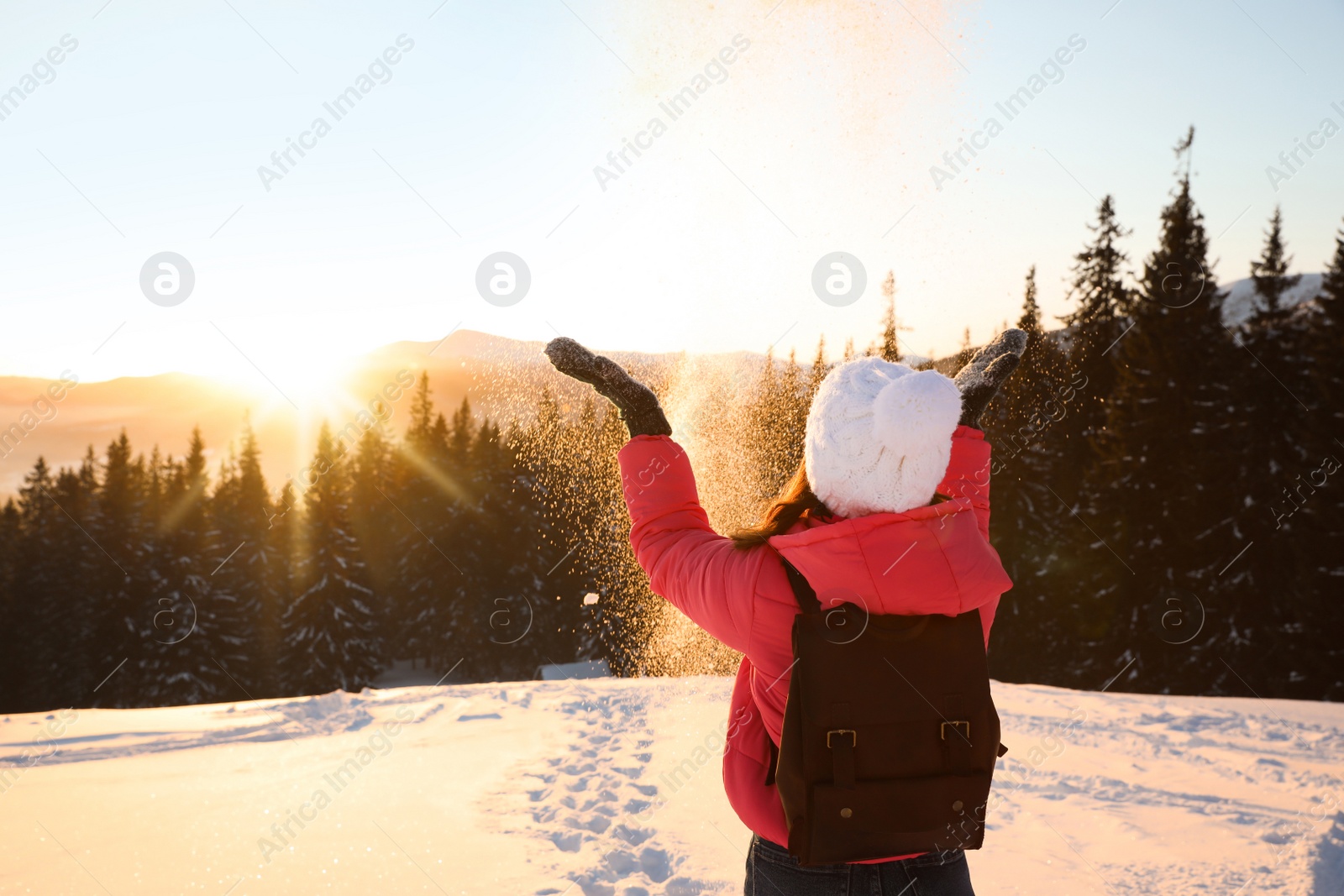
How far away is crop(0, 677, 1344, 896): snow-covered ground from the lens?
4079 millimetres

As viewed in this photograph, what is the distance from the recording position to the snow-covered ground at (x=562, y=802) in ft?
13.4

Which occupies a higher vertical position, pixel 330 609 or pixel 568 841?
pixel 568 841

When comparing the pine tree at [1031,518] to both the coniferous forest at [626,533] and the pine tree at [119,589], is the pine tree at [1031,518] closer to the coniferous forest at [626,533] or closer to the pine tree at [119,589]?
the coniferous forest at [626,533]

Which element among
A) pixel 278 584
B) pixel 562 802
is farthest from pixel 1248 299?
pixel 278 584

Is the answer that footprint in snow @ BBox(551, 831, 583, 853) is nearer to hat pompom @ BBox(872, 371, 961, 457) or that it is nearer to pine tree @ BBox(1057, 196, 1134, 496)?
hat pompom @ BBox(872, 371, 961, 457)

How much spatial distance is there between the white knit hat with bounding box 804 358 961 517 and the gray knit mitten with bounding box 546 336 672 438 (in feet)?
1.60

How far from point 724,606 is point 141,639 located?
38476 mm

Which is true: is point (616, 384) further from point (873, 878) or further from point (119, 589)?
point (119, 589)

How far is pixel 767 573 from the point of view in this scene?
1622 mm

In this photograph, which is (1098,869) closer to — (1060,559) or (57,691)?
(1060,559)

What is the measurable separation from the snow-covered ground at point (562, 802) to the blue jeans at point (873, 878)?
8.61 feet

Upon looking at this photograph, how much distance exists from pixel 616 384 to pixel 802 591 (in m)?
0.81

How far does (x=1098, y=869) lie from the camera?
4.18 m

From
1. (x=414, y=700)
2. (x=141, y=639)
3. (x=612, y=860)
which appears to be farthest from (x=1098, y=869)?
(x=141, y=639)
